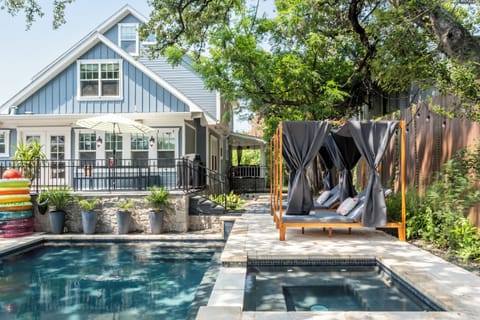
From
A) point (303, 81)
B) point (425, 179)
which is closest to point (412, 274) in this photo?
point (425, 179)

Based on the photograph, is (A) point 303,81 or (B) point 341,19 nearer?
(B) point 341,19

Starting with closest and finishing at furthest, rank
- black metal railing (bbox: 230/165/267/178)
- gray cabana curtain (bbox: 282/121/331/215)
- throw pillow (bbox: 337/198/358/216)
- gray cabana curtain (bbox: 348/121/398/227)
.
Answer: gray cabana curtain (bbox: 348/121/398/227)
gray cabana curtain (bbox: 282/121/331/215)
throw pillow (bbox: 337/198/358/216)
black metal railing (bbox: 230/165/267/178)

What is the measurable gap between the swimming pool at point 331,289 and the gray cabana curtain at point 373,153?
1284 mm

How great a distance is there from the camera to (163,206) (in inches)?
399

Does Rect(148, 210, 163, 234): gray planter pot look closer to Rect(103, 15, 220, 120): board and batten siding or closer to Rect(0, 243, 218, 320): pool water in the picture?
Rect(0, 243, 218, 320): pool water

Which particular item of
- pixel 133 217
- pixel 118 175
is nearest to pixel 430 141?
pixel 133 217

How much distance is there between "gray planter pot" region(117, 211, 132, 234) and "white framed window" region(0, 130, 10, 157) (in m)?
6.45

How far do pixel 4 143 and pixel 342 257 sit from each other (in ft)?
42.1

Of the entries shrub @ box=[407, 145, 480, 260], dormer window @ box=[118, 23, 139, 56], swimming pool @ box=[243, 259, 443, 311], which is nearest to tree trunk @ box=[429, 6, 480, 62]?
shrub @ box=[407, 145, 480, 260]

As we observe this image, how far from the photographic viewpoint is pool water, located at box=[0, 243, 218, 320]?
5074mm

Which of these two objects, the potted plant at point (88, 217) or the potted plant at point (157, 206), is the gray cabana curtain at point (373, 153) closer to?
the potted plant at point (157, 206)

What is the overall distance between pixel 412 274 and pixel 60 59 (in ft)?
41.6

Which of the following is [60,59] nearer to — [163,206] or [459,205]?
[163,206]

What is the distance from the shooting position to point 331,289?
523 centimetres
